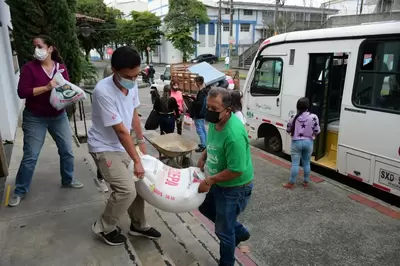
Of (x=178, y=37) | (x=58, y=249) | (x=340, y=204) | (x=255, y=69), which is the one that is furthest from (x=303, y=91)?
(x=178, y=37)

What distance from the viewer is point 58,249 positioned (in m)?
2.69

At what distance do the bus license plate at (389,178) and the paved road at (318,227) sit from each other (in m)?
0.33

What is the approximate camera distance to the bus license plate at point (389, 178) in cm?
439

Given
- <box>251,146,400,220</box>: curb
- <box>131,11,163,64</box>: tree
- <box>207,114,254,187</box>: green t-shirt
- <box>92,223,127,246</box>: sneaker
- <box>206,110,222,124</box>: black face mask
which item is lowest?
<box>251,146,400,220</box>: curb

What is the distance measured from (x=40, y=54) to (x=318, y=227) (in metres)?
3.80

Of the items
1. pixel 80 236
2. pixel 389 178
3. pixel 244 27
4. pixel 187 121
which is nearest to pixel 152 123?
pixel 187 121

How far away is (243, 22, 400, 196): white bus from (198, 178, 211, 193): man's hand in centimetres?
322

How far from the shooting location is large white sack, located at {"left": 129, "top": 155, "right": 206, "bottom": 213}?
2.56 metres

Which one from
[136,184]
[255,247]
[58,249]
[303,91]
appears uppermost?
[303,91]

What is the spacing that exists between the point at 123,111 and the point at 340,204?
3581 millimetres

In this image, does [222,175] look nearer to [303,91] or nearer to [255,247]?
[255,247]

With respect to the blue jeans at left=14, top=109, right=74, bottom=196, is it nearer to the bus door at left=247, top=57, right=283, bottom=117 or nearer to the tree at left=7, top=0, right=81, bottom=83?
the bus door at left=247, top=57, right=283, bottom=117

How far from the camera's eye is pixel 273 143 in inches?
278

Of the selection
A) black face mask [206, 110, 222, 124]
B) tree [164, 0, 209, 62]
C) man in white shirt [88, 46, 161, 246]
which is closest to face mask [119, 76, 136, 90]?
man in white shirt [88, 46, 161, 246]
